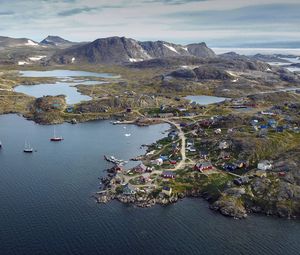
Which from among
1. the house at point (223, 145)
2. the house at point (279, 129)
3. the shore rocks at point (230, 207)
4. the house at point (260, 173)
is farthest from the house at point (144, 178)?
the house at point (279, 129)

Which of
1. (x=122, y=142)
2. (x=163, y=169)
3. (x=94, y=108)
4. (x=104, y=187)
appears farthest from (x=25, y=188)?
(x=94, y=108)

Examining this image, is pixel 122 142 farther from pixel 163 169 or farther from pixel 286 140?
pixel 286 140

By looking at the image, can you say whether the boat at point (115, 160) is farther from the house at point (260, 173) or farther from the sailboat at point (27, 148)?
the house at point (260, 173)

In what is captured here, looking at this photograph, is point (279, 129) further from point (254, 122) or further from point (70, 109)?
point (70, 109)

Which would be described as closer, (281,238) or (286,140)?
(281,238)

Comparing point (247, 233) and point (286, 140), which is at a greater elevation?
point (286, 140)

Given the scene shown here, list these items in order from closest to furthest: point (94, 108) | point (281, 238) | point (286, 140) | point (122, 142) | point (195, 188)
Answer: point (281, 238) → point (195, 188) → point (286, 140) → point (122, 142) → point (94, 108)

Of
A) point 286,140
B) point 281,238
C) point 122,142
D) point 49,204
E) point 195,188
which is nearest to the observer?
point 281,238
